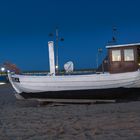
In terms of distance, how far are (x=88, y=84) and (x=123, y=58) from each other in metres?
2.57

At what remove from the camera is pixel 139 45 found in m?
15.5

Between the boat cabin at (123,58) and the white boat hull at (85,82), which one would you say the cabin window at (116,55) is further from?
the white boat hull at (85,82)

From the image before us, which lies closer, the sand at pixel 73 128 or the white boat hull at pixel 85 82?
the sand at pixel 73 128

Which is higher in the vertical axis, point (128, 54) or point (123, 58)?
point (128, 54)

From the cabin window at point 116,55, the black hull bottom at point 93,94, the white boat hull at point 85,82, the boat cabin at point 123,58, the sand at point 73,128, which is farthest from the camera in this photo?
the cabin window at point 116,55

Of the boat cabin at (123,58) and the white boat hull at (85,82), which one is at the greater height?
the boat cabin at (123,58)

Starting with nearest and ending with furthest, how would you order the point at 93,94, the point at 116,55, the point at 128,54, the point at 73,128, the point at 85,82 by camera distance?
the point at 73,128, the point at 85,82, the point at 93,94, the point at 128,54, the point at 116,55

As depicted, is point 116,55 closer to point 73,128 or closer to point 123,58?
point 123,58

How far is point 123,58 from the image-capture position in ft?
51.5

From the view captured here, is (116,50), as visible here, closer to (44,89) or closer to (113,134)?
(44,89)

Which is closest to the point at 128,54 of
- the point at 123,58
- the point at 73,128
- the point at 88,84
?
the point at 123,58

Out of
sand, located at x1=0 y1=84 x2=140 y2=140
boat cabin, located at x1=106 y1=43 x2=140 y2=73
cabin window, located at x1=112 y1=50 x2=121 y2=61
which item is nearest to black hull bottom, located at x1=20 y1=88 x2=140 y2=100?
boat cabin, located at x1=106 y1=43 x2=140 y2=73

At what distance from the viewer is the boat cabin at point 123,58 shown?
15.5 m

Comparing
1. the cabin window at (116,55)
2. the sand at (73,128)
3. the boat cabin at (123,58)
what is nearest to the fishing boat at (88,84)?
the boat cabin at (123,58)
